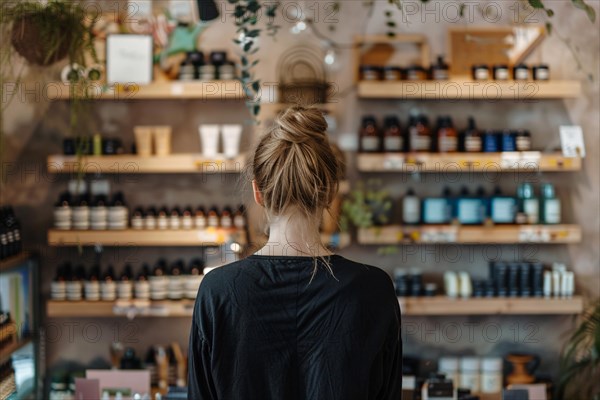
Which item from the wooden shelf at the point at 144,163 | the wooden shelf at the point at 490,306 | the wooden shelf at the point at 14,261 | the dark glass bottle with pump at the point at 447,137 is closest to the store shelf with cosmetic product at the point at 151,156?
the wooden shelf at the point at 144,163

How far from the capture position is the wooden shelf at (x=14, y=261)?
3.84 m

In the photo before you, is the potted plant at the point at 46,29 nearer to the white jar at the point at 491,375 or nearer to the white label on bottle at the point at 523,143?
the white label on bottle at the point at 523,143

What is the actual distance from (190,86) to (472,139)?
5.07 ft

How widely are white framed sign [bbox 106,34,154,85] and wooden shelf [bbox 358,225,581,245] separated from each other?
1439mm

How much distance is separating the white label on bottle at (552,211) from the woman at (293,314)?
119 inches

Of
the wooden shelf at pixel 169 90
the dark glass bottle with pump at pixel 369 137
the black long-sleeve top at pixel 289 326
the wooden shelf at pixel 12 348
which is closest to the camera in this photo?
the black long-sleeve top at pixel 289 326

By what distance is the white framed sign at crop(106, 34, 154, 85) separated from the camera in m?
4.16

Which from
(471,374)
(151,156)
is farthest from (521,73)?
(151,156)

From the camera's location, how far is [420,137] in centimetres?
430

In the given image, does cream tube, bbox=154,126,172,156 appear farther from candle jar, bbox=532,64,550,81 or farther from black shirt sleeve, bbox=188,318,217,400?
black shirt sleeve, bbox=188,318,217,400

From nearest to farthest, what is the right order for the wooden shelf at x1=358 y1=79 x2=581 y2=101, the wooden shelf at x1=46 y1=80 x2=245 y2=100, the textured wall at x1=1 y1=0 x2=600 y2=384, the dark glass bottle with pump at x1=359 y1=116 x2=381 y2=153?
the wooden shelf at x1=46 y1=80 x2=245 y2=100
the wooden shelf at x1=358 y1=79 x2=581 y2=101
the dark glass bottle with pump at x1=359 y1=116 x2=381 y2=153
the textured wall at x1=1 y1=0 x2=600 y2=384

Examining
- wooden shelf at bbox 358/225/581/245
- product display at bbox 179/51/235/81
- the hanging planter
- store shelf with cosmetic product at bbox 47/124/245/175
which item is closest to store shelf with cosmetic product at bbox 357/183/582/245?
wooden shelf at bbox 358/225/581/245

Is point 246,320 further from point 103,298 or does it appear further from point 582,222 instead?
point 582,222

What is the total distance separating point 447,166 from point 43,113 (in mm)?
2285
